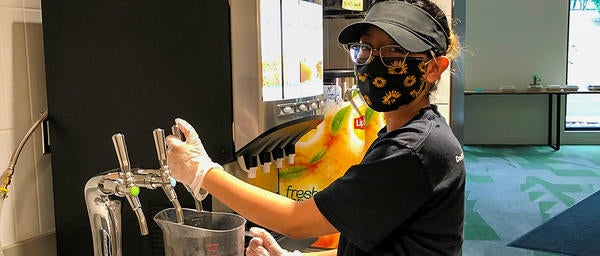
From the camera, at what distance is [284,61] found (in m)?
1.56

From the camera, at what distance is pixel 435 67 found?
1.31 meters

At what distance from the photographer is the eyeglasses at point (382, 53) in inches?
50.2

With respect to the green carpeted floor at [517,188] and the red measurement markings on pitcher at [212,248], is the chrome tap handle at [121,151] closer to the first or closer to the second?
the red measurement markings on pitcher at [212,248]

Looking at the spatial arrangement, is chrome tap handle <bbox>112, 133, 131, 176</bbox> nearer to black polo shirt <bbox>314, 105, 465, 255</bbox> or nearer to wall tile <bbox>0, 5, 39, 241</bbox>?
black polo shirt <bbox>314, 105, 465, 255</bbox>

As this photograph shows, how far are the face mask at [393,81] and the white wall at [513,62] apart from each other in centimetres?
791

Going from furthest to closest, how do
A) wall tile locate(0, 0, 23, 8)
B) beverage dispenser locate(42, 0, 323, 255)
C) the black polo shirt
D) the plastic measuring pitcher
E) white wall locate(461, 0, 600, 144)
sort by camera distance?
white wall locate(461, 0, 600, 144)
wall tile locate(0, 0, 23, 8)
beverage dispenser locate(42, 0, 323, 255)
the plastic measuring pitcher
the black polo shirt

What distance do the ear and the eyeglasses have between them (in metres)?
0.07

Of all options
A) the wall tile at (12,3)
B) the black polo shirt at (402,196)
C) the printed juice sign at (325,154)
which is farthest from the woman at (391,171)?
the printed juice sign at (325,154)

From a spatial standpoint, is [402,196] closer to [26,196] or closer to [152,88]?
[152,88]

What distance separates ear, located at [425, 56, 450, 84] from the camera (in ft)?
4.27

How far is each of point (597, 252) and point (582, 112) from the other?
593cm

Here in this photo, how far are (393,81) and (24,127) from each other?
925mm

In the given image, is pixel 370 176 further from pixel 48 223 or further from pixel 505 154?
pixel 505 154

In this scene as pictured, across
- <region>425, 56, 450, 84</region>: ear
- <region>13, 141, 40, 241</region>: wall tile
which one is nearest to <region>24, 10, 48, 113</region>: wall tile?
<region>13, 141, 40, 241</region>: wall tile
